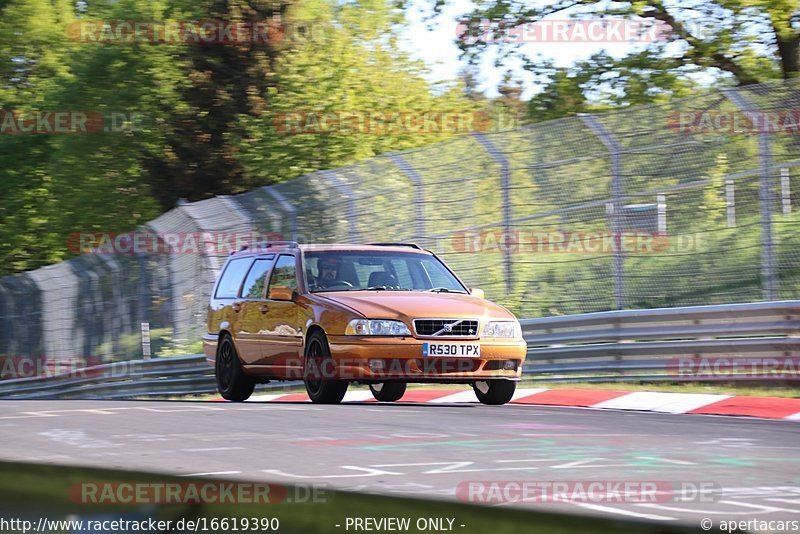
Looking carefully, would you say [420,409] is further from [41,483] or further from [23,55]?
[23,55]

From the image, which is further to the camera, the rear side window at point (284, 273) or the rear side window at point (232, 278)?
the rear side window at point (232, 278)

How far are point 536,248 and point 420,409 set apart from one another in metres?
4.06

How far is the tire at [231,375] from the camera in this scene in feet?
47.0

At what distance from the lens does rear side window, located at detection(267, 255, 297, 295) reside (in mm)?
13367

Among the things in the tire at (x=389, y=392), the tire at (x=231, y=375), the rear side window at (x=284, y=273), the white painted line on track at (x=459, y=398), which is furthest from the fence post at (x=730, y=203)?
the tire at (x=231, y=375)

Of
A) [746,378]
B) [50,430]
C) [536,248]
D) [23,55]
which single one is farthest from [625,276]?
[23,55]

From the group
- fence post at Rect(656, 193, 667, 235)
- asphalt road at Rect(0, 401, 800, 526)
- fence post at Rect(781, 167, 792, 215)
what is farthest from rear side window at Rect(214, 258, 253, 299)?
fence post at Rect(781, 167, 792, 215)

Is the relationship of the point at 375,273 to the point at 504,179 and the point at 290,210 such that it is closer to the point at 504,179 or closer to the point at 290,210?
the point at 504,179

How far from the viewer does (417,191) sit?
1720 cm

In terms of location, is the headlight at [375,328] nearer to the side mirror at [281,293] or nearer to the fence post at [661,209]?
the side mirror at [281,293]

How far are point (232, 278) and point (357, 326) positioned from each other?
3.53m

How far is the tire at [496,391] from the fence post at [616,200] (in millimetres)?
2395

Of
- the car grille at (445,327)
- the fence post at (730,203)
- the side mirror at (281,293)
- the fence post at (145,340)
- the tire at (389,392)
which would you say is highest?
the fence post at (730,203)

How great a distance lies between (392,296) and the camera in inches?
495
